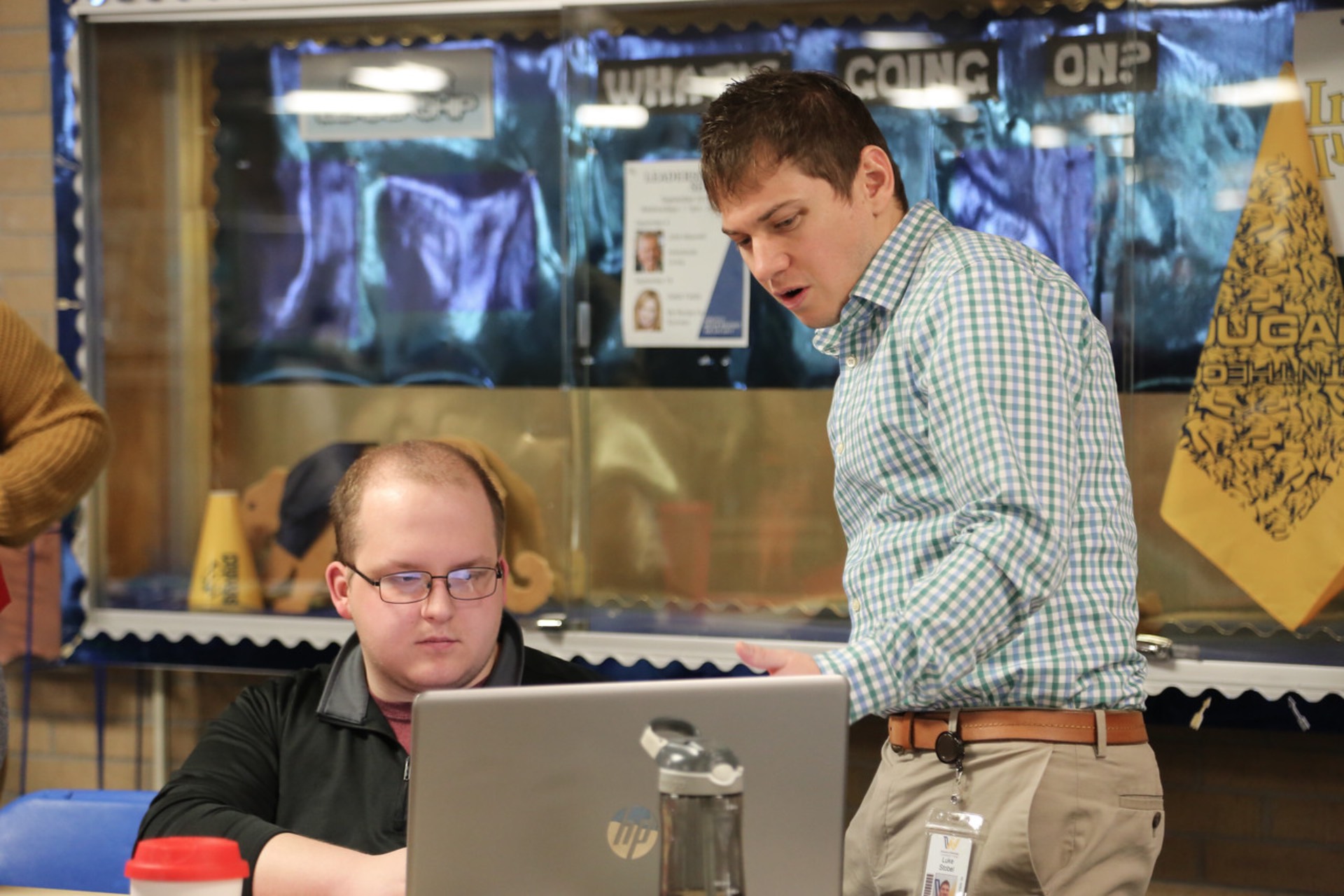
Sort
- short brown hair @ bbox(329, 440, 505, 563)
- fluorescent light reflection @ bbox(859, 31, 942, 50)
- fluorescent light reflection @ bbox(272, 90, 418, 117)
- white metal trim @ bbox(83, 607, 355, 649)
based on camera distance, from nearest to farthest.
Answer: short brown hair @ bbox(329, 440, 505, 563) → fluorescent light reflection @ bbox(859, 31, 942, 50) → white metal trim @ bbox(83, 607, 355, 649) → fluorescent light reflection @ bbox(272, 90, 418, 117)

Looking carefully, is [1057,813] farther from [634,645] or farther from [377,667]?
[634,645]

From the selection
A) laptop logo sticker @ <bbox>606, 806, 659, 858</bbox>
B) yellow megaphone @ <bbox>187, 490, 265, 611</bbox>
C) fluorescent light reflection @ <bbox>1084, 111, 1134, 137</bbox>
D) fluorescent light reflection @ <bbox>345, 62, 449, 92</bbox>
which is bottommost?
yellow megaphone @ <bbox>187, 490, 265, 611</bbox>

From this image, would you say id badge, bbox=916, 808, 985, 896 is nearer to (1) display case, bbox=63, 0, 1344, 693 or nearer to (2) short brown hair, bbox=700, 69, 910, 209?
(2) short brown hair, bbox=700, 69, 910, 209

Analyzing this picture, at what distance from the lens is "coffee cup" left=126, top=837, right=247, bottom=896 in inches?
45.8

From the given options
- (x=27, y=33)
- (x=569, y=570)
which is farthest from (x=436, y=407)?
(x=27, y=33)

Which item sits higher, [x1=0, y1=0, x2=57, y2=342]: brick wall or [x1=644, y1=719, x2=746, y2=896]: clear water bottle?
[x1=0, y1=0, x2=57, y2=342]: brick wall

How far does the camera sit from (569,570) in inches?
138

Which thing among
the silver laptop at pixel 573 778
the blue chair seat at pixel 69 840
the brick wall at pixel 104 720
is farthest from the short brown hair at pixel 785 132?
the brick wall at pixel 104 720

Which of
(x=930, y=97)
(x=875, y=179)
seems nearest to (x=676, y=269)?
(x=930, y=97)

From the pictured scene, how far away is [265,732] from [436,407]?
1897 mm

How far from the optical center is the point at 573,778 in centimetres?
115

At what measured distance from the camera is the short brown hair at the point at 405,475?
186cm

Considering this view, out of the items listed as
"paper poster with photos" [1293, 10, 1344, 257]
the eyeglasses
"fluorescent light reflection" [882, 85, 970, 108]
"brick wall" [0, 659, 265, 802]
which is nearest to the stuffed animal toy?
"brick wall" [0, 659, 265, 802]

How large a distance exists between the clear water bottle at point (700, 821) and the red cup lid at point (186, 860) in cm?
38
